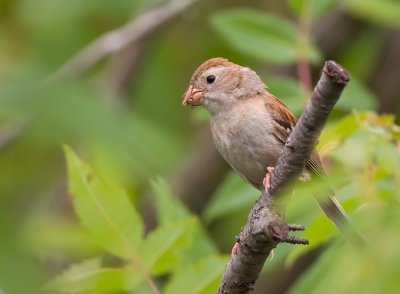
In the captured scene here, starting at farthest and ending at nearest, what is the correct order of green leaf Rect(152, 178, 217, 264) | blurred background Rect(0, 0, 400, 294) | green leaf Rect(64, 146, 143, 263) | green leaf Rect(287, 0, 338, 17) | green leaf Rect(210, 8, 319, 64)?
green leaf Rect(210, 8, 319, 64) → green leaf Rect(287, 0, 338, 17) → green leaf Rect(152, 178, 217, 264) → green leaf Rect(64, 146, 143, 263) → blurred background Rect(0, 0, 400, 294)

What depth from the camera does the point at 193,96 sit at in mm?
4977

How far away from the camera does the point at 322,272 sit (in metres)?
3.80

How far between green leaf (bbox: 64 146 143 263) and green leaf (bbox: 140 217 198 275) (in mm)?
48

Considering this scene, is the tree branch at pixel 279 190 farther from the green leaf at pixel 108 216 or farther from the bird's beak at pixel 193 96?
the bird's beak at pixel 193 96

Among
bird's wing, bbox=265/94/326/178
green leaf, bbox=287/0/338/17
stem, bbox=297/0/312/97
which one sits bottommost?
bird's wing, bbox=265/94/326/178

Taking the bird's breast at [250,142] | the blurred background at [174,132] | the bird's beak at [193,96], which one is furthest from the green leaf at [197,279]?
the bird's beak at [193,96]

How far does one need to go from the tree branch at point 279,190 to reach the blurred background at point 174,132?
103 millimetres

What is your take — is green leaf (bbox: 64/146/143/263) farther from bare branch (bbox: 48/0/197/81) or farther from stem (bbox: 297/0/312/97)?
bare branch (bbox: 48/0/197/81)

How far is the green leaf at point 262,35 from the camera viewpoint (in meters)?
5.01

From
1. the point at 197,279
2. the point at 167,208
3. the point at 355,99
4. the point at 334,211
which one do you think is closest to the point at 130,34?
the point at 355,99

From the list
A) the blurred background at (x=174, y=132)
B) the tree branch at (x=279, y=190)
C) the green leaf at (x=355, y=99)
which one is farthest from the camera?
the green leaf at (x=355, y=99)

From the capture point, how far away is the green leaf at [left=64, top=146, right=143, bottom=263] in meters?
3.62

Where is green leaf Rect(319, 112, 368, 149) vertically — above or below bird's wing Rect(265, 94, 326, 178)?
below

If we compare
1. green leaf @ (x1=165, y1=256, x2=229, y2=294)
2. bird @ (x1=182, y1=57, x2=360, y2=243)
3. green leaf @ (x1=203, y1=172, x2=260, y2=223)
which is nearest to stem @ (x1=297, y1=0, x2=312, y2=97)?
bird @ (x1=182, y1=57, x2=360, y2=243)
